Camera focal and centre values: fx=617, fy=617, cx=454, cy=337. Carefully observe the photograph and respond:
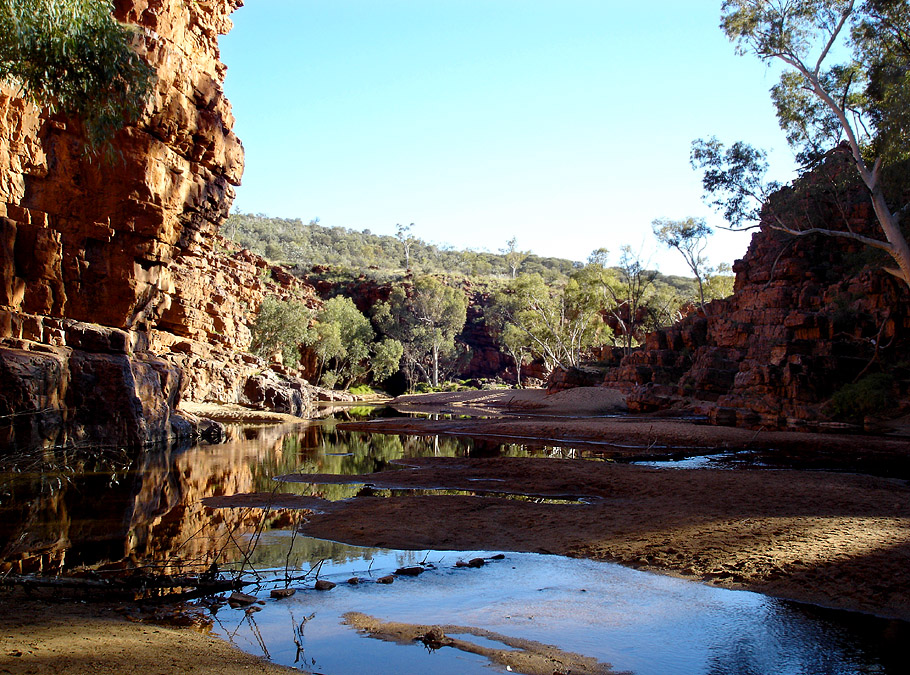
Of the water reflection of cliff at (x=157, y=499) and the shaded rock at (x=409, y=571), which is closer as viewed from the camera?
the shaded rock at (x=409, y=571)

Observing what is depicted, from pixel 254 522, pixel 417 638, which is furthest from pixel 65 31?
pixel 417 638

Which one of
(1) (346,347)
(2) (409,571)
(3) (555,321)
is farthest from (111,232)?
(1) (346,347)

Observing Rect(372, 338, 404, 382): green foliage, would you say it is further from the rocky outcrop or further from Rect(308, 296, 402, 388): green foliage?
the rocky outcrop

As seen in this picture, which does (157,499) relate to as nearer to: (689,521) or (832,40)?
(689,521)

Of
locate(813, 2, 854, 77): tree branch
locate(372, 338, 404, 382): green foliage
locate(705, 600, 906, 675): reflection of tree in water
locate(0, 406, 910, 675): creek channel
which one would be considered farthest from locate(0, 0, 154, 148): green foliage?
locate(372, 338, 404, 382): green foliage

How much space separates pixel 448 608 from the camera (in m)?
5.62

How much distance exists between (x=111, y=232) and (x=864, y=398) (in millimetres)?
26958

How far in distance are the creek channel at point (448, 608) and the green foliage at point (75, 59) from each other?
5625mm

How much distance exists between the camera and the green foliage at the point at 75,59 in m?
7.60

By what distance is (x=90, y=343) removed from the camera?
17.8 meters

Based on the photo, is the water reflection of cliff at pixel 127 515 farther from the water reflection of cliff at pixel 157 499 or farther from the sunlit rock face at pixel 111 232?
the sunlit rock face at pixel 111 232

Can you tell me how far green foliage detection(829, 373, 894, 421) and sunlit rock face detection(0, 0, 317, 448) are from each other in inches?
910

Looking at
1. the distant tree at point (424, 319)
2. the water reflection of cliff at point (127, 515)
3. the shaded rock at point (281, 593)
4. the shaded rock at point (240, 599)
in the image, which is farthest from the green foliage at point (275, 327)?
the shaded rock at point (240, 599)

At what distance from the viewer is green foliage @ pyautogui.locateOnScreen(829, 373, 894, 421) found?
70.6 feet
